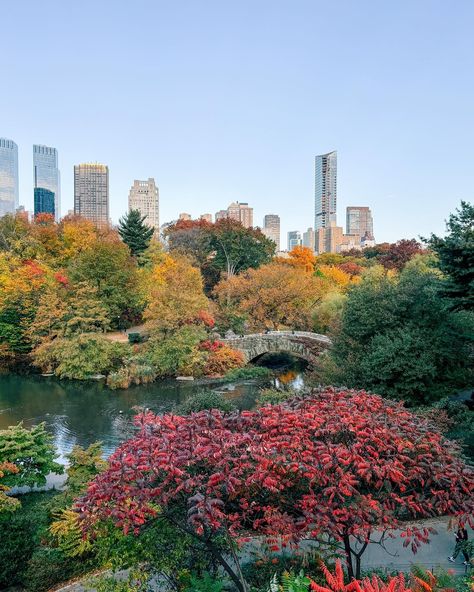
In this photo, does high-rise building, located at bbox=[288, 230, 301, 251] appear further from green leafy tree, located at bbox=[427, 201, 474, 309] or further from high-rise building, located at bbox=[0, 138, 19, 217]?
green leafy tree, located at bbox=[427, 201, 474, 309]

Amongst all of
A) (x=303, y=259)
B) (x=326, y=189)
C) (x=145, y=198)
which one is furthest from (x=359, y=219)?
(x=303, y=259)

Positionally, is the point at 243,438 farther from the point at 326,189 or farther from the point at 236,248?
the point at 326,189

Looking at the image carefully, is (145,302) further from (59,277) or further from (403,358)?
(403,358)

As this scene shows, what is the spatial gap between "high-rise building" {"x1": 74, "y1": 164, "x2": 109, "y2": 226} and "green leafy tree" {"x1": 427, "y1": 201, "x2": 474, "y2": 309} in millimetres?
128260

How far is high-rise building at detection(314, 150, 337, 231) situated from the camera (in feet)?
496

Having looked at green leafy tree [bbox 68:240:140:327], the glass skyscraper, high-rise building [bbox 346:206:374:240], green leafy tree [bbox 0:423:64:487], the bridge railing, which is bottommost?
green leafy tree [bbox 0:423:64:487]

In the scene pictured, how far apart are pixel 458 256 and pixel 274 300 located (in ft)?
53.5

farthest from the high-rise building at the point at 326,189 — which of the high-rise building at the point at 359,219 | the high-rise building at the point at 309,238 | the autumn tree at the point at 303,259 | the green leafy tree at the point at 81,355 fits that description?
the green leafy tree at the point at 81,355

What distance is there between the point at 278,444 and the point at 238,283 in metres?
22.8

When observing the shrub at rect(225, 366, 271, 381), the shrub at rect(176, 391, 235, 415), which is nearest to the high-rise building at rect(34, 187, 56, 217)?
the shrub at rect(225, 366, 271, 381)

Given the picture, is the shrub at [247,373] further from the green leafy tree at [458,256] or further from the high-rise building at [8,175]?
the high-rise building at [8,175]

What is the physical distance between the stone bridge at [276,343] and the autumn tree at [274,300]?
220 centimetres

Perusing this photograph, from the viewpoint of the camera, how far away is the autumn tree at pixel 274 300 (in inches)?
1013

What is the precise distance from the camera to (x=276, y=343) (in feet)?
76.1
